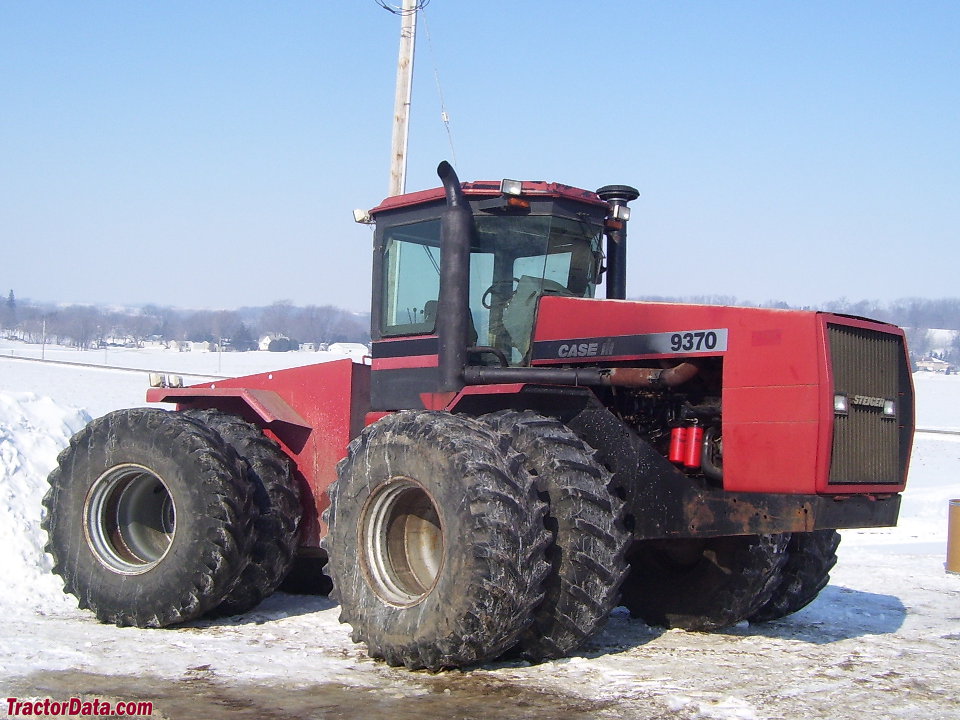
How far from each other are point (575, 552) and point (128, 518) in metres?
4.04

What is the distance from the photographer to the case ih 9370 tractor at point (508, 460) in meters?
5.89

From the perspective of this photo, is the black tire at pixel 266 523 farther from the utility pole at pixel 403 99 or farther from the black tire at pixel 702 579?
the utility pole at pixel 403 99

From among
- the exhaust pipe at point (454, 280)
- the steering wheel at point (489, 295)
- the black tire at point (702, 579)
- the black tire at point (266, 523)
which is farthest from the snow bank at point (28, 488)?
the black tire at point (702, 579)

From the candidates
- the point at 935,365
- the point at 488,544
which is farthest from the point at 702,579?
the point at 935,365

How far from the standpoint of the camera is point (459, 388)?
23.4 feet

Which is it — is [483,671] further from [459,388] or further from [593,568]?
[459,388]

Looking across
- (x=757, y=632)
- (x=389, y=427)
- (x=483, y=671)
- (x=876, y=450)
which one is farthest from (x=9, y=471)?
(x=876, y=450)

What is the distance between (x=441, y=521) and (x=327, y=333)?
91.2 metres

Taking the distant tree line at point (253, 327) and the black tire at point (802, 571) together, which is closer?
the black tire at point (802, 571)

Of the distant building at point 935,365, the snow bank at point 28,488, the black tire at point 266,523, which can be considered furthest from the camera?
the distant building at point 935,365

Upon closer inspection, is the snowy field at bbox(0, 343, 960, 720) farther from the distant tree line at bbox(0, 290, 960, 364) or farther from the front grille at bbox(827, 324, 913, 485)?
the distant tree line at bbox(0, 290, 960, 364)

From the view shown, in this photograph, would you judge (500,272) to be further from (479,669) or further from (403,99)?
(403,99)

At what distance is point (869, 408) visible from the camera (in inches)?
241
